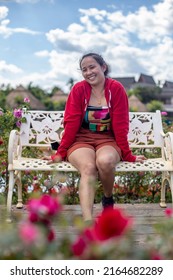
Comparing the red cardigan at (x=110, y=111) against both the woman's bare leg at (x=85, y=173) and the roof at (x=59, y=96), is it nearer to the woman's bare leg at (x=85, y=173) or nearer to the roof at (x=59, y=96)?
the woman's bare leg at (x=85, y=173)

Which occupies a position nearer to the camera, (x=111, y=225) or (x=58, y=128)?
(x=111, y=225)

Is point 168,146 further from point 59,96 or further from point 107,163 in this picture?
point 59,96

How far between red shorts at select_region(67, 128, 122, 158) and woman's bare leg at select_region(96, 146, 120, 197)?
77mm

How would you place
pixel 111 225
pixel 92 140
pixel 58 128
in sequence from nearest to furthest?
pixel 111 225 < pixel 92 140 < pixel 58 128

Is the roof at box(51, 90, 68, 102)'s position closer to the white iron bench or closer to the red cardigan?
the white iron bench

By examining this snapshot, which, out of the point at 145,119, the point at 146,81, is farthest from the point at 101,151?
the point at 146,81

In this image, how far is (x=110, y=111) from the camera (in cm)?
323

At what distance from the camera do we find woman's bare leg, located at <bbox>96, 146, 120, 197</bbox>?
Answer: 2.85 meters

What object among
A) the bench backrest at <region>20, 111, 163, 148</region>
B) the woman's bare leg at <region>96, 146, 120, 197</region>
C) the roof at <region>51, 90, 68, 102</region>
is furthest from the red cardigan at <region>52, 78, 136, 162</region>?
the roof at <region>51, 90, 68, 102</region>

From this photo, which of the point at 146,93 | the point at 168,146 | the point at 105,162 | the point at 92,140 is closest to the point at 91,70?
the point at 92,140

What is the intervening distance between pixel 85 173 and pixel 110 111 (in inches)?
24.8

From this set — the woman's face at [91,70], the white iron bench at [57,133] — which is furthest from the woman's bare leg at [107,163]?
the white iron bench at [57,133]
